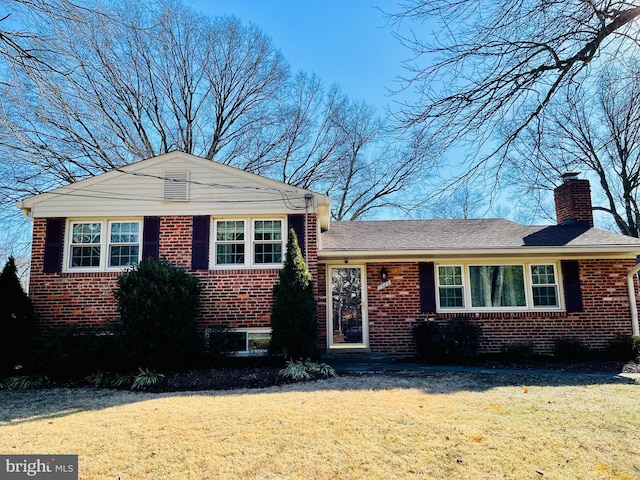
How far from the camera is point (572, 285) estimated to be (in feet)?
34.2

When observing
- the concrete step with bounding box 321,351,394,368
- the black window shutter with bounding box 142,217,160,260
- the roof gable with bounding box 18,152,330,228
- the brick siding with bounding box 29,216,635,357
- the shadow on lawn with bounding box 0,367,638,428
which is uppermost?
the roof gable with bounding box 18,152,330,228

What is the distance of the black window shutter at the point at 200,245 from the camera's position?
965 centimetres

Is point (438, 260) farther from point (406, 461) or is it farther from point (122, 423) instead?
point (122, 423)

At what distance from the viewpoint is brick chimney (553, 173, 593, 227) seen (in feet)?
40.0

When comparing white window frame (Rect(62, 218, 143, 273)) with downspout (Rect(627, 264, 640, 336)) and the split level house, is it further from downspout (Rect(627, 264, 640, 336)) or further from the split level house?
downspout (Rect(627, 264, 640, 336))

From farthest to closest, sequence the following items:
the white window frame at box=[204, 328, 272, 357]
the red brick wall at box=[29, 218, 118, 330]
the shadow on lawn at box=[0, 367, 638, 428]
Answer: the red brick wall at box=[29, 218, 118, 330] < the white window frame at box=[204, 328, 272, 357] < the shadow on lawn at box=[0, 367, 638, 428]

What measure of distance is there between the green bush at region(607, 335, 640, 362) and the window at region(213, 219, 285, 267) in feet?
27.0

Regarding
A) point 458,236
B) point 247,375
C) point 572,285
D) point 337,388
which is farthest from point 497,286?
point 247,375

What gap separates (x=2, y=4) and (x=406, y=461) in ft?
20.3

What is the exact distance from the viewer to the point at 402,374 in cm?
802

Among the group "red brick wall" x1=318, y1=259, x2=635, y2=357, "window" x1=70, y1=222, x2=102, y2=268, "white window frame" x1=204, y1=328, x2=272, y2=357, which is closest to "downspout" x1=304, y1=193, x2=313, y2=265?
"red brick wall" x1=318, y1=259, x2=635, y2=357

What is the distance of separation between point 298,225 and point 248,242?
1269 millimetres

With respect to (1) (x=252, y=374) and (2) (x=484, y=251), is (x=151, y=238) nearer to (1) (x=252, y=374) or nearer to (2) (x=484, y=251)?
(1) (x=252, y=374)

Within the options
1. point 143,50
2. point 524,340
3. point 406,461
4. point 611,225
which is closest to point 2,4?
point 406,461
